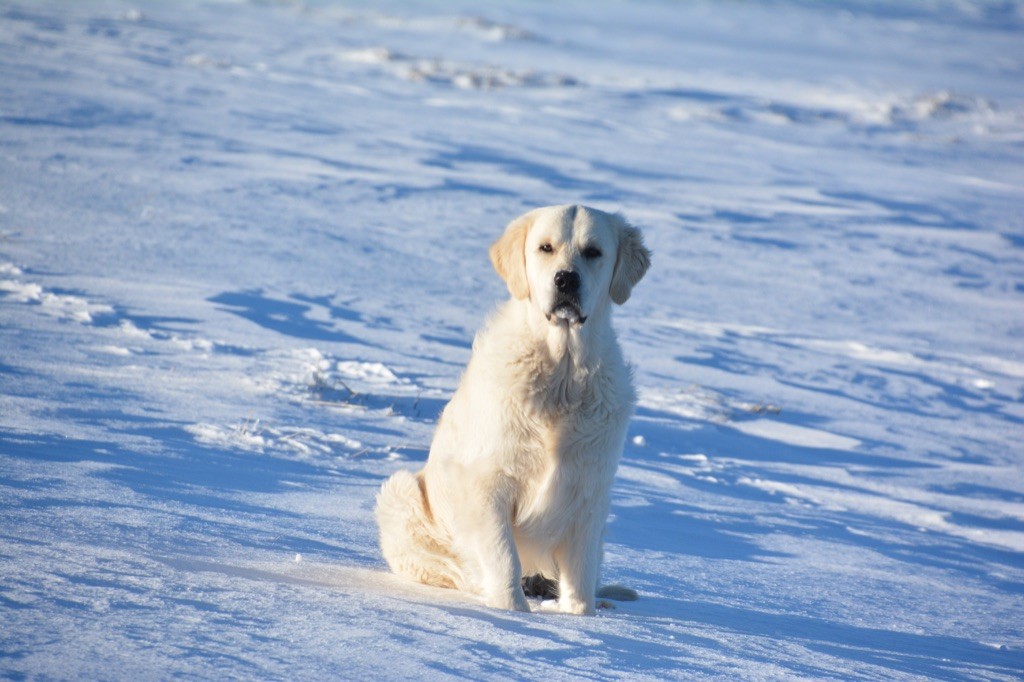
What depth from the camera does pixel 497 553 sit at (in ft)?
11.7

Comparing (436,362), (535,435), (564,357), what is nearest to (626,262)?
(564,357)

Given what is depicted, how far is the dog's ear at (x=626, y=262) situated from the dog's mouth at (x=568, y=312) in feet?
0.91

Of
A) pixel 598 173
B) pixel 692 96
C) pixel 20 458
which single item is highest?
pixel 692 96

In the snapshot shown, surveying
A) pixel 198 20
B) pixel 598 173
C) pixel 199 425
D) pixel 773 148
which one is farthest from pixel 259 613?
pixel 198 20

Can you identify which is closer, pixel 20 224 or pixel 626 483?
pixel 626 483

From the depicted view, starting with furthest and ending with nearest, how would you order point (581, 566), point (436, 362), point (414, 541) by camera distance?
1. point (436, 362)
2. point (414, 541)
3. point (581, 566)

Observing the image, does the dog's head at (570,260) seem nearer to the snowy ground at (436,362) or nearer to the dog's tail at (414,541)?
the dog's tail at (414,541)

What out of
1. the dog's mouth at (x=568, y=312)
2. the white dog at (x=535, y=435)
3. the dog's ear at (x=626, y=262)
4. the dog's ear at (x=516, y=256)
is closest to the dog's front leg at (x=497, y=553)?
the white dog at (x=535, y=435)

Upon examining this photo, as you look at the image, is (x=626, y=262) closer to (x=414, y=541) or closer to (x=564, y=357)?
(x=564, y=357)

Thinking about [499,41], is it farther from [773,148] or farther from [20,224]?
[20,224]

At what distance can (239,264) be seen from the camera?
8.91 metres

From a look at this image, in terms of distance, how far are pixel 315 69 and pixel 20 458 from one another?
54.7ft

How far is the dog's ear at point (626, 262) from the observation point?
3951mm

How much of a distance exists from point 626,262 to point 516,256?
388mm
